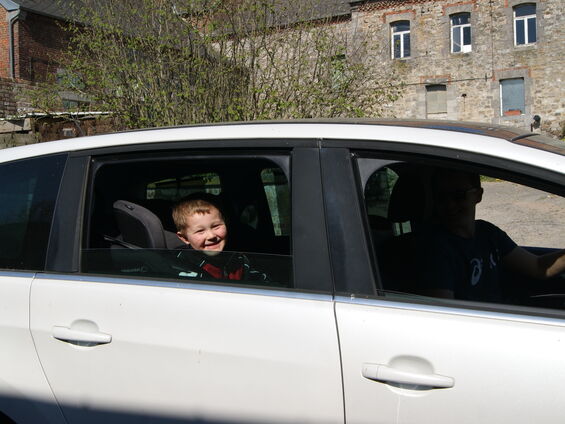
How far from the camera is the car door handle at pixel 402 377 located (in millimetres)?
1793

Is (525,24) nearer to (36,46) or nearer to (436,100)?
(436,100)

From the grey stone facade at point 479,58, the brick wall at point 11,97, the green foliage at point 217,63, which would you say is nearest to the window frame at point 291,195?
the green foliage at point 217,63

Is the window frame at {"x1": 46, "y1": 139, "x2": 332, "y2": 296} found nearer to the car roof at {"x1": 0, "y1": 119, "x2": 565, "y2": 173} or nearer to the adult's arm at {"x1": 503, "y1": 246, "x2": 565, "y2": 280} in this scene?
the car roof at {"x1": 0, "y1": 119, "x2": 565, "y2": 173}

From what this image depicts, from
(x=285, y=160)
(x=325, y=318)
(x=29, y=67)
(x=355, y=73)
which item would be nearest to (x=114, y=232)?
(x=285, y=160)

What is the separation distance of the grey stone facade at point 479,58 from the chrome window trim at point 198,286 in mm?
27495

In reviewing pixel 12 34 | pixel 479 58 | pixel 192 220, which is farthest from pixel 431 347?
pixel 479 58

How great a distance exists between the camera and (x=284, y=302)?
2045 millimetres

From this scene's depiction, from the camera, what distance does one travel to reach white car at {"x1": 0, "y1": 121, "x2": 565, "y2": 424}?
182 cm

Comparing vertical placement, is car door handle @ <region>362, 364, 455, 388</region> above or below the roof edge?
below

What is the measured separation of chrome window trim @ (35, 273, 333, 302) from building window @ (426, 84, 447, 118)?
30945 mm

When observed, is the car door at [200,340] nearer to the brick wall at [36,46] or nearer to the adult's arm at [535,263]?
the adult's arm at [535,263]

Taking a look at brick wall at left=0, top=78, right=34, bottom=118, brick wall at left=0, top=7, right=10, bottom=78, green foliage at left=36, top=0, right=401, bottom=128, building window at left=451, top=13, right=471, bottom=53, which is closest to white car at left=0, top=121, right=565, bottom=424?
green foliage at left=36, top=0, right=401, bottom=128

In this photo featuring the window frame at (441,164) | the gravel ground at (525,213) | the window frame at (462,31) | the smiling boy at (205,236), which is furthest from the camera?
the window frame at (462,31)

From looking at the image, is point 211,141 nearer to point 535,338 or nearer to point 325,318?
point 325,318
